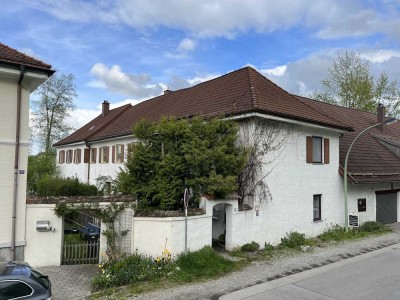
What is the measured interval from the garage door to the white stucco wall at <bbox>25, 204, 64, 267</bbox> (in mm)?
17544

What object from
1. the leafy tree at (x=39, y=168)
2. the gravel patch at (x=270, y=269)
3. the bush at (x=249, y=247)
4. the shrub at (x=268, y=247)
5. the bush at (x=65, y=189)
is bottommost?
the gravel patch at (x=270, y=269)

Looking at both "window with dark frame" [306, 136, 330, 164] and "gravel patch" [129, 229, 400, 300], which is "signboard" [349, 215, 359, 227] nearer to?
"gravel patch" [129, 229, 400, 300]

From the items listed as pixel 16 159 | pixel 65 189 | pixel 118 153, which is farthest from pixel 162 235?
pixel 118 153

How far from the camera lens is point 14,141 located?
1128 cm

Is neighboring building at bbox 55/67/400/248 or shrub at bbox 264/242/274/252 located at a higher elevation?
neighboring building at bbox 55/67/400/248

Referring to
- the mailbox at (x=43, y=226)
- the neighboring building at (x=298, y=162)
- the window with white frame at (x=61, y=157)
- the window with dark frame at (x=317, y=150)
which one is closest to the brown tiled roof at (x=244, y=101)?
the neighboring building at (x=298, y=162)

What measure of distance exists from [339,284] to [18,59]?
11.7 m

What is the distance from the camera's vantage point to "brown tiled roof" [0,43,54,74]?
10.8 m

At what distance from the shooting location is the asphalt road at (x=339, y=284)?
869cm

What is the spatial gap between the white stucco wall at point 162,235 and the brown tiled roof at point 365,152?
1036 centimetres

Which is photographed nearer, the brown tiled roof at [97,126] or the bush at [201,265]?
the bush at [201,265]

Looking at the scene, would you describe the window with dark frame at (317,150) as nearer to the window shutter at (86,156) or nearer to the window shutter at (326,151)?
the window shutter at (326,151)

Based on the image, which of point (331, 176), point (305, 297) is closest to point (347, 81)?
point (331, 176)

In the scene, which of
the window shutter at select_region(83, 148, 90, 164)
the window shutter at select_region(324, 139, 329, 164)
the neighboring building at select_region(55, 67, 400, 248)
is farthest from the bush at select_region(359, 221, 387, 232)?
the window shutter at select_region(83, 148, 90, 164)
